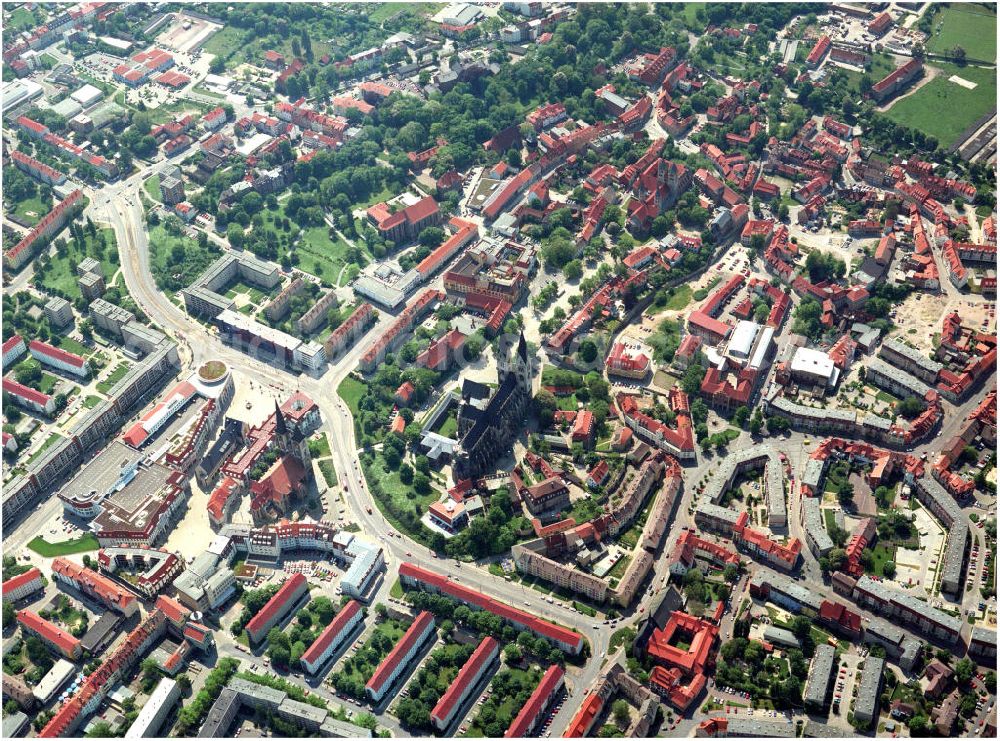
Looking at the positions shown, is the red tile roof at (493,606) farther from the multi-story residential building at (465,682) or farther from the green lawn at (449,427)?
the green lawn at (449,427)

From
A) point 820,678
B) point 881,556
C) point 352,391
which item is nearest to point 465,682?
point 820,678

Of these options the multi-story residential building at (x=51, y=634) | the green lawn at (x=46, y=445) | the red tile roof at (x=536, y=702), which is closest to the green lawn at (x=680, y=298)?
the red tile roof at (x=536, y=702)

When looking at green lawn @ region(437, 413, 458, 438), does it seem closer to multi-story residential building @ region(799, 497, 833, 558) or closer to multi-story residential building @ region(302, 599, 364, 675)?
multi-story residential building @ region(302, 599, 364, 675)

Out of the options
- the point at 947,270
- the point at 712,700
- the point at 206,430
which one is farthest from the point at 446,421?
the point at 947,270

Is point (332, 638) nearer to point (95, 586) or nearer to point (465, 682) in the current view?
point (465, 682)

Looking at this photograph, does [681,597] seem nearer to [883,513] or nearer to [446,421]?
[883,513]

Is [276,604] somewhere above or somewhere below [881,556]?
below

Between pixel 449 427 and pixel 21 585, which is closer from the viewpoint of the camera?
pixel 21 585
